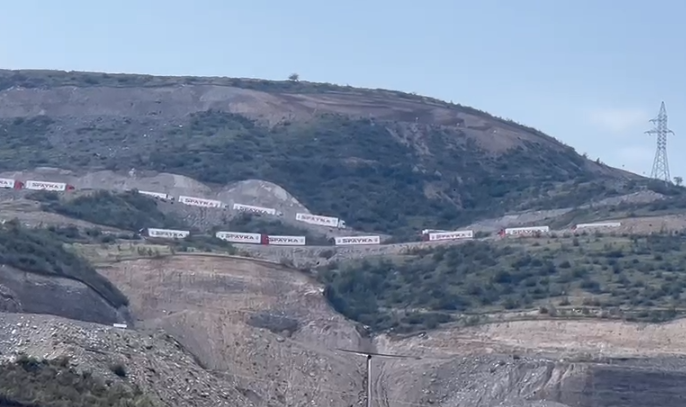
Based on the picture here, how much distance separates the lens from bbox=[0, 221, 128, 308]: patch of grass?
4922 centimetres

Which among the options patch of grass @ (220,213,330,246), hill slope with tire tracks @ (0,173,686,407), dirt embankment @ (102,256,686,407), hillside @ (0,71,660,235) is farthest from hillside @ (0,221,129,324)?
hillside @ (0,71,660,235)

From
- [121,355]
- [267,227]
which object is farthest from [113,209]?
[121,355]

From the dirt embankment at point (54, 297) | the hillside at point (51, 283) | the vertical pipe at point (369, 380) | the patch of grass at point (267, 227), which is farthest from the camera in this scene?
the patch of grass at point (267, 227)

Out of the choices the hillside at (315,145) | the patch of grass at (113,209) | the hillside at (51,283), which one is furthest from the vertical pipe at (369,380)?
the hillside at (315,145)

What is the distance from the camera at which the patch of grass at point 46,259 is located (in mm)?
49219

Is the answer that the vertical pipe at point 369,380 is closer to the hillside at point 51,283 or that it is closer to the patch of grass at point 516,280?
the patch of grass at point 516,280

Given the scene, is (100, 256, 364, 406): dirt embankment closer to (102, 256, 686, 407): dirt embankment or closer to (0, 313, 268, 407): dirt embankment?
(102, 256, 686, 407): dirt embankment

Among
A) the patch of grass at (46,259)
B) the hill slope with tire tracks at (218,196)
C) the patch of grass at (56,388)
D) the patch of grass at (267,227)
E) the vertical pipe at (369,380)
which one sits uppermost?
the hill slope with tire tracks at (218,196)

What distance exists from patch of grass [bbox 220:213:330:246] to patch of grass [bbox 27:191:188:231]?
8.59ft

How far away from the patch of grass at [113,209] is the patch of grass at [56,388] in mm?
34478

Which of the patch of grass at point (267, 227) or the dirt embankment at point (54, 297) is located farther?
the patch of grass at point (267, 227)

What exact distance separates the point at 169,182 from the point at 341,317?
2976 cm

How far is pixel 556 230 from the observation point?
2899 inches

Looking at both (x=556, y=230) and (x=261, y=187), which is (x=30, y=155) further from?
(x=556, y=230)
